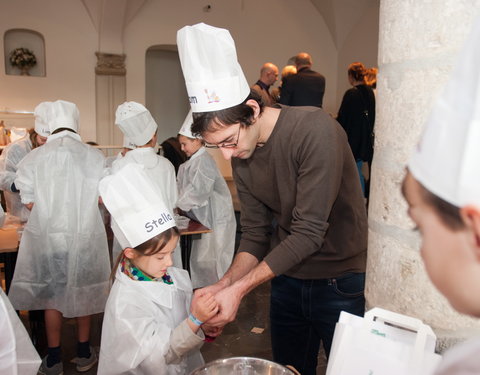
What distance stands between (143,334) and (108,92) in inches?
304

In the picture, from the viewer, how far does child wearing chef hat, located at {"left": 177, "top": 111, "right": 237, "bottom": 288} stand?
4012 millimetres

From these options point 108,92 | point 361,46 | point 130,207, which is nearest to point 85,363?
point 130,207

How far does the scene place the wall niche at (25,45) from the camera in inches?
326

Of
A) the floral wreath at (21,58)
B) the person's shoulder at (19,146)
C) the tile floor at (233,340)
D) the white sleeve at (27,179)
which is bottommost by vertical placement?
the tile floor at (233,340)

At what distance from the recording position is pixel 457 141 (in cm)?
45

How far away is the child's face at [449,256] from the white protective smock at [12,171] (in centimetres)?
427

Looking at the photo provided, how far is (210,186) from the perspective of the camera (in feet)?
13.2

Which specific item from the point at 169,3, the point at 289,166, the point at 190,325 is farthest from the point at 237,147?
the point at 169,3

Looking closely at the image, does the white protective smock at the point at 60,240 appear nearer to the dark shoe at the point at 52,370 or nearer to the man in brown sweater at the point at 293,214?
the dark shoe at the point at 52,370

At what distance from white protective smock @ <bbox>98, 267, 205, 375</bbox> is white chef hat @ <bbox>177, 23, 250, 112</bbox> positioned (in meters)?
0.71

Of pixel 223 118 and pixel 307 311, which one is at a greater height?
pixel 223 118

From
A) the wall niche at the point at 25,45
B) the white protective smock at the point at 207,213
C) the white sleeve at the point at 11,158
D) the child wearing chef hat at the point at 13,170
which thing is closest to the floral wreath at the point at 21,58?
the wall niche at the point at 25,45

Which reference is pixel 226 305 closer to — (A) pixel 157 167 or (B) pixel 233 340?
(B) pixel 233 340

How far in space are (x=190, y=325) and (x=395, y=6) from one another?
1103mm
